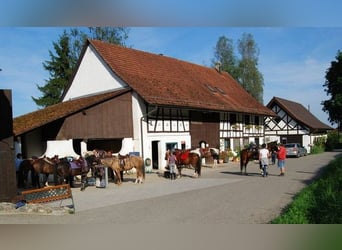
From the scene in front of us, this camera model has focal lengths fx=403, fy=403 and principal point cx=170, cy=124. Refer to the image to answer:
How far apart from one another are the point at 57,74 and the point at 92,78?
16.1 meters

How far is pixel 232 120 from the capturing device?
30266 mm

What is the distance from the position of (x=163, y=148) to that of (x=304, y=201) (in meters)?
14.0

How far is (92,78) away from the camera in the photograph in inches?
955

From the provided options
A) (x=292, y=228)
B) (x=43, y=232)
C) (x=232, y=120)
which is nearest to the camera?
(x=292, y=228)

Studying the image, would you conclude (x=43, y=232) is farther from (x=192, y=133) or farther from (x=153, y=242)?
Result: (x=192, y=133)

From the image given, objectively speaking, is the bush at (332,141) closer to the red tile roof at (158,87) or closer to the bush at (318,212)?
the red tile roof at (158,87)

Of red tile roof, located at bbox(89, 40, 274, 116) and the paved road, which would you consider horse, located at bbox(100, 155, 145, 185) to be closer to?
the paved road

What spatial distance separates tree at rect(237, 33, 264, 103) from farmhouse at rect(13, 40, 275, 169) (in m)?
17.2

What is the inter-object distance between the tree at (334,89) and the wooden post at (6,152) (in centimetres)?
3681

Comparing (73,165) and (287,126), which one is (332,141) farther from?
(73,165)

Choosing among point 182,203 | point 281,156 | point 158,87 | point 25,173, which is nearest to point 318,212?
point 182,203

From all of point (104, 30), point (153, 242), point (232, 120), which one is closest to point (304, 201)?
point (153, 242)

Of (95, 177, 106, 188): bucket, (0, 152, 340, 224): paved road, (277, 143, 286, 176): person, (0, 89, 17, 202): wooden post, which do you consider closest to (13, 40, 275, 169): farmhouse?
(95, 177, 106, 188): bucket

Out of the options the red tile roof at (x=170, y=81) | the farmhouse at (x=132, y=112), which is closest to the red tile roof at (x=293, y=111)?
the red tile roof at (x=170, y=81)
